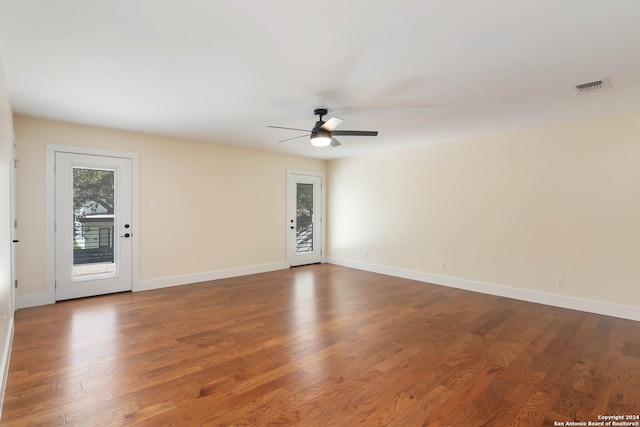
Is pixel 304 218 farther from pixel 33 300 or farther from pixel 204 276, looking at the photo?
pixel 33 300

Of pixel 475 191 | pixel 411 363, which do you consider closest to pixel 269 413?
pixel 411 363

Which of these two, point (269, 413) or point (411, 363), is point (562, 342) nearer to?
point (411, 363)

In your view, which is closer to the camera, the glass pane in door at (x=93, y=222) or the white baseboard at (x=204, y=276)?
the glass pane in door at (x=93, y=222)

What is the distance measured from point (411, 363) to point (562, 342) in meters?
1.65

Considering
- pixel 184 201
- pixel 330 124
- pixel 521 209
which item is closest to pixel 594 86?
pixel 521 209

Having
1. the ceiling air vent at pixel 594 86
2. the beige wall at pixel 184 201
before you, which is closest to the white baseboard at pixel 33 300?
the beige wall at pixel 184 201

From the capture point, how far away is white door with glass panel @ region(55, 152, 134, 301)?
4441 millimetres

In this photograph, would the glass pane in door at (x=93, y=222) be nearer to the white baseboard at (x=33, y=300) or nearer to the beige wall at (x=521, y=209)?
the white baseboard at (x=33, y=300)

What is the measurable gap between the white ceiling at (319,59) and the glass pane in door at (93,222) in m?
0.93

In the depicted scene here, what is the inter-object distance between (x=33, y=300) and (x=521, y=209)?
6816mm

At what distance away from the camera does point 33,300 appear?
13.9 feet

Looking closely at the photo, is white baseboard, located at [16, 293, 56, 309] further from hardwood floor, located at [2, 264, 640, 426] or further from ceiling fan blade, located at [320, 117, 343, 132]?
ceiling fan blade, located at [320, 117, 343, 132]

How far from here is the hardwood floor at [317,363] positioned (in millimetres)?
2055

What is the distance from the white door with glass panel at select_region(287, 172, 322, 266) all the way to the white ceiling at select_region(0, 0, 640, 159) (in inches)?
119
